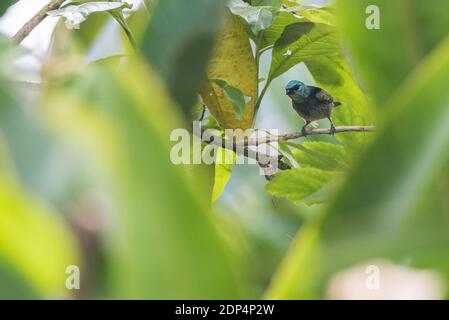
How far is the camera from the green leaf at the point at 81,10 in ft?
3.00

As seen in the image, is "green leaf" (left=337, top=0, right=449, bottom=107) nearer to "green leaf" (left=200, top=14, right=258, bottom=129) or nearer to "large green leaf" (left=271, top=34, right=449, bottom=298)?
"large green leaf" (left=271, top=34, right=449, bottom=298)

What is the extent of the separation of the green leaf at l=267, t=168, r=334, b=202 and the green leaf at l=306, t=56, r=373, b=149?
21cm

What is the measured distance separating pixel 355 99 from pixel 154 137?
1.00 m

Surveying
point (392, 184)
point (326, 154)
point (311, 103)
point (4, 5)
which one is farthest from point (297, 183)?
point (311, 103)

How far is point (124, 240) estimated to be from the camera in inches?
8.5

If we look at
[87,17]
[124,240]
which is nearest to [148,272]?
[124,240]

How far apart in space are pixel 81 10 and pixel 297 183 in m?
0.38

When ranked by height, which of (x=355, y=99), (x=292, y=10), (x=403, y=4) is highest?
(x=403, y=4)

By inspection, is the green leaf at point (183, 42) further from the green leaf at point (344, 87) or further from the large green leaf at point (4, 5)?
the green leaf at point (344, 87)

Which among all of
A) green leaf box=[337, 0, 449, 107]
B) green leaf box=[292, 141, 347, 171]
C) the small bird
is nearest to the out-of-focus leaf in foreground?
green leaf box=[337, 0, 449, 107]

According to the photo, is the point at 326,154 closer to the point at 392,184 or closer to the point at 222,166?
the point at 222,166

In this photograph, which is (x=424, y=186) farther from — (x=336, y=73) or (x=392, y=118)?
(x=336, y=73)

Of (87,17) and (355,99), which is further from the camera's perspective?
(355,99)

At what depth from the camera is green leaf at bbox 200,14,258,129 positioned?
104 cm
